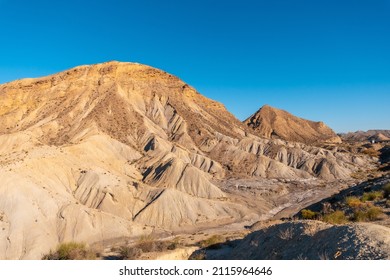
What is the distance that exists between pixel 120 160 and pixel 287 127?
96761 mm

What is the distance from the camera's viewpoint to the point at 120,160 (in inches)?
2499

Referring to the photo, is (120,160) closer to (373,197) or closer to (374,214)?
(373,197)

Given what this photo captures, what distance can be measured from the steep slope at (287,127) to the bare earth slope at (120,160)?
1450 inches

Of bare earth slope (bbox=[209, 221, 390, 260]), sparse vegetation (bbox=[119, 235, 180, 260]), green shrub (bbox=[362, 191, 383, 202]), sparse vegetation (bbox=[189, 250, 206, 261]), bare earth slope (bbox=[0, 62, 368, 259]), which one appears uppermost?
bare earth slope (bbox=[0, 62, 368, 259])

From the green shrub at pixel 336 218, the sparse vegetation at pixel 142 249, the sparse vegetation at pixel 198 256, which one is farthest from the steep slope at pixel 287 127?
the sparse vegetation at pixel 198 256

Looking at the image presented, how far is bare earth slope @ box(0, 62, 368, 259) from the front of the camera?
3500 centimetres

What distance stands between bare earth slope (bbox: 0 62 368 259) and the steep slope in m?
36.8

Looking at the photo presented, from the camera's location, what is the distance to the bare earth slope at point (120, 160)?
3500 centimetres

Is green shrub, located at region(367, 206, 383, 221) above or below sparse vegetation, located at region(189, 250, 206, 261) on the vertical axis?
above

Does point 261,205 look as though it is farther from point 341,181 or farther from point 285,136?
point 285,136

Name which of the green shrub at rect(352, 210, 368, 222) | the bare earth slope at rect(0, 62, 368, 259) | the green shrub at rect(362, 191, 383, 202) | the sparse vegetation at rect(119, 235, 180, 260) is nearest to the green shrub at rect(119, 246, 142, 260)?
the sparse vegetation at rect(119, 235, 180, 260)

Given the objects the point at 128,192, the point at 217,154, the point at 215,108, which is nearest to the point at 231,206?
the point at 128,192

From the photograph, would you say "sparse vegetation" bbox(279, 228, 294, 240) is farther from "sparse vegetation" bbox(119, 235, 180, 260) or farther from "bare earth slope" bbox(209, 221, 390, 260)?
"sparse vegetation" bbox(119, 235, 180, 260)

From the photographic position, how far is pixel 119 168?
196 ft
